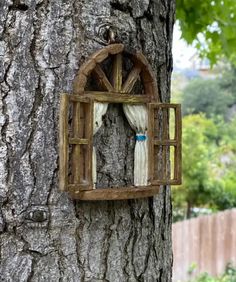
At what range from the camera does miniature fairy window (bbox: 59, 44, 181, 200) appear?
3.14 ft

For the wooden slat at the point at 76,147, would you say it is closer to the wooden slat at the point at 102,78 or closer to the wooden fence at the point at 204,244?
the wooden slat at the point at 102,78

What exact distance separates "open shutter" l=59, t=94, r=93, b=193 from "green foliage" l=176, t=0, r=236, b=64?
1.28 metres

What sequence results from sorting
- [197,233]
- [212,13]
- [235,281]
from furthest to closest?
1. [197,233]
2. [235,281]
3. [212,13]

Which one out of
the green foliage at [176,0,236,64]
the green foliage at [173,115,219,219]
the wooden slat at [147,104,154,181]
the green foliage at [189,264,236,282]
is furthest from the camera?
the green foliage at [173,115,219,219]

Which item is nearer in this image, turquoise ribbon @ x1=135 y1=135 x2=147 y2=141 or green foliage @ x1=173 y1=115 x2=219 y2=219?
turquoise ribbon @ x1=135 y1=135 x2=147 y2=141

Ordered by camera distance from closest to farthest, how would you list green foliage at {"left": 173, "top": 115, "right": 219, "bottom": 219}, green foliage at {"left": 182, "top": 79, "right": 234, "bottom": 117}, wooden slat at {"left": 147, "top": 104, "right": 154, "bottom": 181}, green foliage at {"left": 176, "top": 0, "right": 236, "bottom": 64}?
wooden slat at {"left": 147, "top": 104, "right": 154, "bottom": 181} < green foliage at {"left": 176, "top": 0, "right": 236, "bottom": 64} < green foliage at {"left": 173, "top": 115, "right": 219, "bottom": 219} < green foliage at {"left": 182, "top": 79, "right": 234, "bottom": 117}

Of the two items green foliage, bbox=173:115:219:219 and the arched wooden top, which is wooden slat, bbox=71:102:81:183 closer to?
the arched wooden top

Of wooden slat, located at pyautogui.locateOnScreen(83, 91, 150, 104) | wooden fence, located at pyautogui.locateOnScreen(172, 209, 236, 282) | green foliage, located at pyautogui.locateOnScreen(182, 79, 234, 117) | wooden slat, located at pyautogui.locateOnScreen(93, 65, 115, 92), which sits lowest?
wooden fence, located at pyautogui.locateOnScreen(172, 209, 236, 282)

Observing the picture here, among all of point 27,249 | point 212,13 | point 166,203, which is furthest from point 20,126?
point 212,13

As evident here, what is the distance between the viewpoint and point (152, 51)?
1107 millimetres

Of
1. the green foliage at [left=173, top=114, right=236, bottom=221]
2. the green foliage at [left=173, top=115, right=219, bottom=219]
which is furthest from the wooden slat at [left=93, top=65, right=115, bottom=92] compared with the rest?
the green foliage at [left=173, top=115, right=219, bottom=219]

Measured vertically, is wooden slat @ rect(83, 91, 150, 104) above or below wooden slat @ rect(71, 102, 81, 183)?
above

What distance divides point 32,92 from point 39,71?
0.04m

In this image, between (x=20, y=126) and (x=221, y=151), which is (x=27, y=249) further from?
(x=221, y=151)
